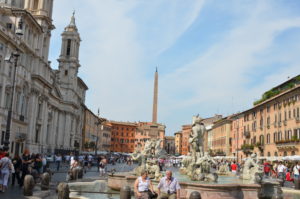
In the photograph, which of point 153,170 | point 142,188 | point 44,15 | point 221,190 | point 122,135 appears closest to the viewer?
point 142,188

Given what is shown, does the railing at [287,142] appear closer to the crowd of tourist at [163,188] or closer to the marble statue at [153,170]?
the marble statue at [153,170]

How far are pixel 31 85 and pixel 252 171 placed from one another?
34.7m

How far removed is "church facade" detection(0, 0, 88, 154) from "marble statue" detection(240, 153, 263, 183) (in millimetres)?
17591

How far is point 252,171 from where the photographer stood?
1379cm

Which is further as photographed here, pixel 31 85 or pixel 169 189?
pixel 31 85

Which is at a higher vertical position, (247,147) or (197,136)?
(247,147)

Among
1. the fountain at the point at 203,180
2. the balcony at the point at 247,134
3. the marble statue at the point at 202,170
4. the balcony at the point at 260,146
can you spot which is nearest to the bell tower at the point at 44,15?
the balcony at the point at 260,146

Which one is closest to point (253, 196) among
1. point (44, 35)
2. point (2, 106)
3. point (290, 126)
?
point (2, 106)

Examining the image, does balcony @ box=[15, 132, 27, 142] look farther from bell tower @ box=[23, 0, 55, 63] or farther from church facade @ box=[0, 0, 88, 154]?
bell tower @ box=[23, 0, 55, 63]

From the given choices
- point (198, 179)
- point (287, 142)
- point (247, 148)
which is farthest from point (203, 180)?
point (247, 148)

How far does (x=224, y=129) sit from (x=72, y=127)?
97.7 ft

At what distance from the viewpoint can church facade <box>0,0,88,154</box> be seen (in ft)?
115

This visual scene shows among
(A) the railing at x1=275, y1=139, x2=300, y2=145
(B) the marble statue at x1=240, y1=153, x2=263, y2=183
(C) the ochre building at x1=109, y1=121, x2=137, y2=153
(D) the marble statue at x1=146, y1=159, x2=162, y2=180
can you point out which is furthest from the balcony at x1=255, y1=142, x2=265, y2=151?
(C) the ochre building at x1=109, y1=121, x2=137, y2=153

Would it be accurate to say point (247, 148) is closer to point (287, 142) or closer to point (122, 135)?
point (287, 142)
